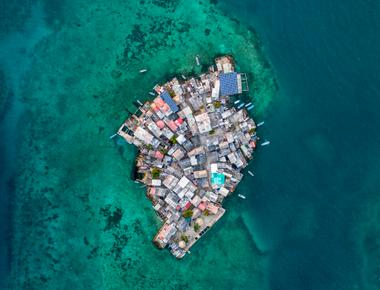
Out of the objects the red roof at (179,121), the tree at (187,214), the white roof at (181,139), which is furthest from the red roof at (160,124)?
the tree at (187,214)

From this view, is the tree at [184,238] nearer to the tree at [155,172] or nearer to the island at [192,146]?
the island at [192,146]

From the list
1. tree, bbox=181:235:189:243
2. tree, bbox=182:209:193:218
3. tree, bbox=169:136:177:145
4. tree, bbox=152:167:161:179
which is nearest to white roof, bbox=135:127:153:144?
tree, bbox=169:136:177:145

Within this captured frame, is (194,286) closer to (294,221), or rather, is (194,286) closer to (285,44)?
→ (294,221)

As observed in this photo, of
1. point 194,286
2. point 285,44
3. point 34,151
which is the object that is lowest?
point 194,286

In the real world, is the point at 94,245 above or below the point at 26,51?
below

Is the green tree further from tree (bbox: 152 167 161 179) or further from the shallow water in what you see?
the shallow water

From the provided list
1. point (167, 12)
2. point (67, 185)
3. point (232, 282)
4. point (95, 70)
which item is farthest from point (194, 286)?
point (167, 12)
